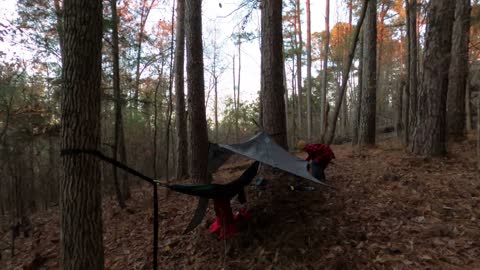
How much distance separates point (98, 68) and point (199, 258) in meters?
2.35

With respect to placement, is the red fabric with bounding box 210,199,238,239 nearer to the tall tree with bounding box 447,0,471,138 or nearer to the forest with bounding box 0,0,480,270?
the forest with bounding box 0,0,480,270

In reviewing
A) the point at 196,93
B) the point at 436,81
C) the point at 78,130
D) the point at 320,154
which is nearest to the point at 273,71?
the point at 320,154

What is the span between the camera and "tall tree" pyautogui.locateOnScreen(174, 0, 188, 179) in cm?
709

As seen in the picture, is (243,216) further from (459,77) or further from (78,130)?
(459,77)

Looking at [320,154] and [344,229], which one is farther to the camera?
[320,154]

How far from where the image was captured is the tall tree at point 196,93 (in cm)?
538

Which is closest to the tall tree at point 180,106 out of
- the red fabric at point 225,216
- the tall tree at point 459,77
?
the red fabric at point 225,216

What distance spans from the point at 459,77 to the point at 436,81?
2422 mm

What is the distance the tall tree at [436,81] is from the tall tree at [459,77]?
1841 mm

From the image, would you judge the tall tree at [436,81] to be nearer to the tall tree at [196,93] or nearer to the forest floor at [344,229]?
the forest floor at [344,229]

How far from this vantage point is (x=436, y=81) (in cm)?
468

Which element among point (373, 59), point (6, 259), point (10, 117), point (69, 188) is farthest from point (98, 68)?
point (373, 59)

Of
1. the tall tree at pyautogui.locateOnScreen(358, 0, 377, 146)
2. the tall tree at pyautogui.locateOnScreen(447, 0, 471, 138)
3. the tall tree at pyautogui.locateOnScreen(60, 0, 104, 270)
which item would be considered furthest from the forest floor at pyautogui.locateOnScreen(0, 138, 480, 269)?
the tall tree at pyautogui.locateOnScreen(358, 0, 377, 146)

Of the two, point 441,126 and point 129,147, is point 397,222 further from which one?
point 129,147
